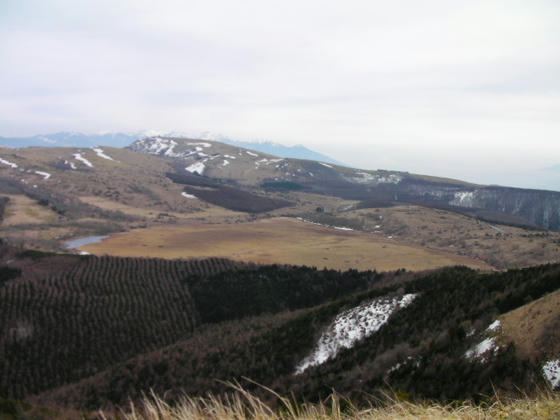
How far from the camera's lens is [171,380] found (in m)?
32.5

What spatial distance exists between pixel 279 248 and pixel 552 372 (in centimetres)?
9123

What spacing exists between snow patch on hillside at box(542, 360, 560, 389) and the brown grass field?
227ft

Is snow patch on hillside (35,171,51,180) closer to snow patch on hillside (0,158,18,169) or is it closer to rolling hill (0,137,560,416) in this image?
snow patch on hillside (0,158,18,169)

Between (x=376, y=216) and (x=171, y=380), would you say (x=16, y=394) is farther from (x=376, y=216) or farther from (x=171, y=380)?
(x=376, y=216)

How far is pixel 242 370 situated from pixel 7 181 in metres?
179

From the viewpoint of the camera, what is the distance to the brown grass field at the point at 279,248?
85.8m

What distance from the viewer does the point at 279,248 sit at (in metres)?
101

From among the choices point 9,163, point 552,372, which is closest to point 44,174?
point 9,163

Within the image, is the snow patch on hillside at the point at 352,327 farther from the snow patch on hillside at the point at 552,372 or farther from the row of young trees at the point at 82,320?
the row of young trees at the point at 82,320

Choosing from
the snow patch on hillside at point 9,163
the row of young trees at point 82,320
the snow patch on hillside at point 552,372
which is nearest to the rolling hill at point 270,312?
the snow patch on hillside at point 552,372

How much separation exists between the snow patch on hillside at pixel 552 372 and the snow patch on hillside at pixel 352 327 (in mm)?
18597

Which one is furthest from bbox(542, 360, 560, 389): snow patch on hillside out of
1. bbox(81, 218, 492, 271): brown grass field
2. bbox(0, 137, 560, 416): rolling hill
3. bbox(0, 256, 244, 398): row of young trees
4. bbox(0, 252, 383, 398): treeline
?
bbox(81, 218, 492, 271): brown grass field

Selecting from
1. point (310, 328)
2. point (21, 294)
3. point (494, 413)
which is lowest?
point (21, 294)

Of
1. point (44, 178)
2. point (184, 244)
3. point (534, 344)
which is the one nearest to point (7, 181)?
point (44, 178)
